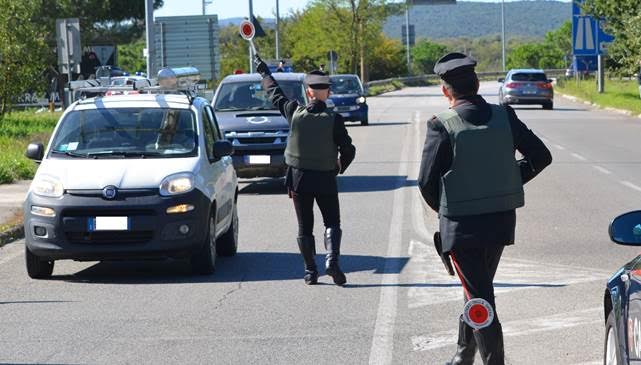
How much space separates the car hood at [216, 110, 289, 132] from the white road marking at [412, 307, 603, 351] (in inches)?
437

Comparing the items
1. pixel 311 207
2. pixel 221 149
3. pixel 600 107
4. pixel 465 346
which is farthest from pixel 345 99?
pixel 465 346

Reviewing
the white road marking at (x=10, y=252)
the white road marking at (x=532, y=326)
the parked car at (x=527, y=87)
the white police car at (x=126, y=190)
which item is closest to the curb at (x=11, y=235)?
the white road marking at (x=10, y=252)

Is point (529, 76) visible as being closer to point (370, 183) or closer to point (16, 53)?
point (16, 53)

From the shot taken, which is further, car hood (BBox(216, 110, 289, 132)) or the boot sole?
car hood (BBox(216, 110, 289, 132))

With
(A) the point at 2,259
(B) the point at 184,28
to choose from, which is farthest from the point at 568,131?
(A) the point at 2,259

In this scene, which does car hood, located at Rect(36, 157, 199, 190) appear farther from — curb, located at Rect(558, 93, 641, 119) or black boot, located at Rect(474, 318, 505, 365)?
curb, located at Rect(558, 93, 641, 119)

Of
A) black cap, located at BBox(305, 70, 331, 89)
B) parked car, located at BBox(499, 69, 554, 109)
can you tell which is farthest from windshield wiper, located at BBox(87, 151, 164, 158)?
parked car, located at BBox(499, 69, 554, 109)

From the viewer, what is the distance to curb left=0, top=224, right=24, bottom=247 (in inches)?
597

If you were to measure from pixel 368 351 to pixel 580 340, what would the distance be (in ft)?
4.65

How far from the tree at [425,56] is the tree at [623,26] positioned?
7369 centimetres

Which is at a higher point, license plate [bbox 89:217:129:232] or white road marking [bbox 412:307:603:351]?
license plate [bbox 89:217:129:232]

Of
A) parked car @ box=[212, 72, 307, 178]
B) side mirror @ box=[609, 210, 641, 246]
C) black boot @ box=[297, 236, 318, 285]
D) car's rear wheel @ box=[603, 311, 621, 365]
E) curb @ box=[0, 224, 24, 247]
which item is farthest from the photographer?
parked car @ box=[212, 72, 307, 178]

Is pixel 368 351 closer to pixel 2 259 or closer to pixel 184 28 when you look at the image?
pixel 2 259

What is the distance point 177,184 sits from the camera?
1204 cm
